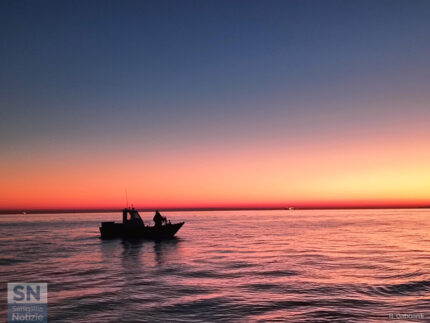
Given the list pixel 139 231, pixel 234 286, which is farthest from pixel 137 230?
pixel 234 286

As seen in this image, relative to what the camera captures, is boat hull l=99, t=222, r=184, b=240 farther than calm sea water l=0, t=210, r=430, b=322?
Yes

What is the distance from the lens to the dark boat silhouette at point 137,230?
48344 mm

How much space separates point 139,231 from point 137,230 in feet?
1.13

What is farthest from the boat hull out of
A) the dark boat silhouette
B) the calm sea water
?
the calm sea water

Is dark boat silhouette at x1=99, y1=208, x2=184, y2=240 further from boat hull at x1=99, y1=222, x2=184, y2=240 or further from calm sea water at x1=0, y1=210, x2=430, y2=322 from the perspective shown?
calm sea water at x1=0, y1=210, x2=430, y2=322

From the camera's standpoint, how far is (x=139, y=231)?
48.5m

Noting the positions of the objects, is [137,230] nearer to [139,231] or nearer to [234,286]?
[139,231]

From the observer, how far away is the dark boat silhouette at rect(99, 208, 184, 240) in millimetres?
48344

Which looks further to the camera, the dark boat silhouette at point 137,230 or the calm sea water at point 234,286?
the dark boat silhouette at point 137,230

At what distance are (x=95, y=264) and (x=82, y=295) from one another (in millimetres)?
12507

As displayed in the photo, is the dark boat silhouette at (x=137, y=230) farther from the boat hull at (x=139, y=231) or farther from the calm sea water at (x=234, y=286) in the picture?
the calm sea water at (x=234, y=286)

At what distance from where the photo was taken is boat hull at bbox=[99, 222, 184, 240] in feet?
159

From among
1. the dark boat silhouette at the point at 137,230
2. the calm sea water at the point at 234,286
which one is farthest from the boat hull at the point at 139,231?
the calm sea water at the point at 234,286

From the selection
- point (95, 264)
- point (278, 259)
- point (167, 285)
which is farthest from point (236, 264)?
point (95, 264)
